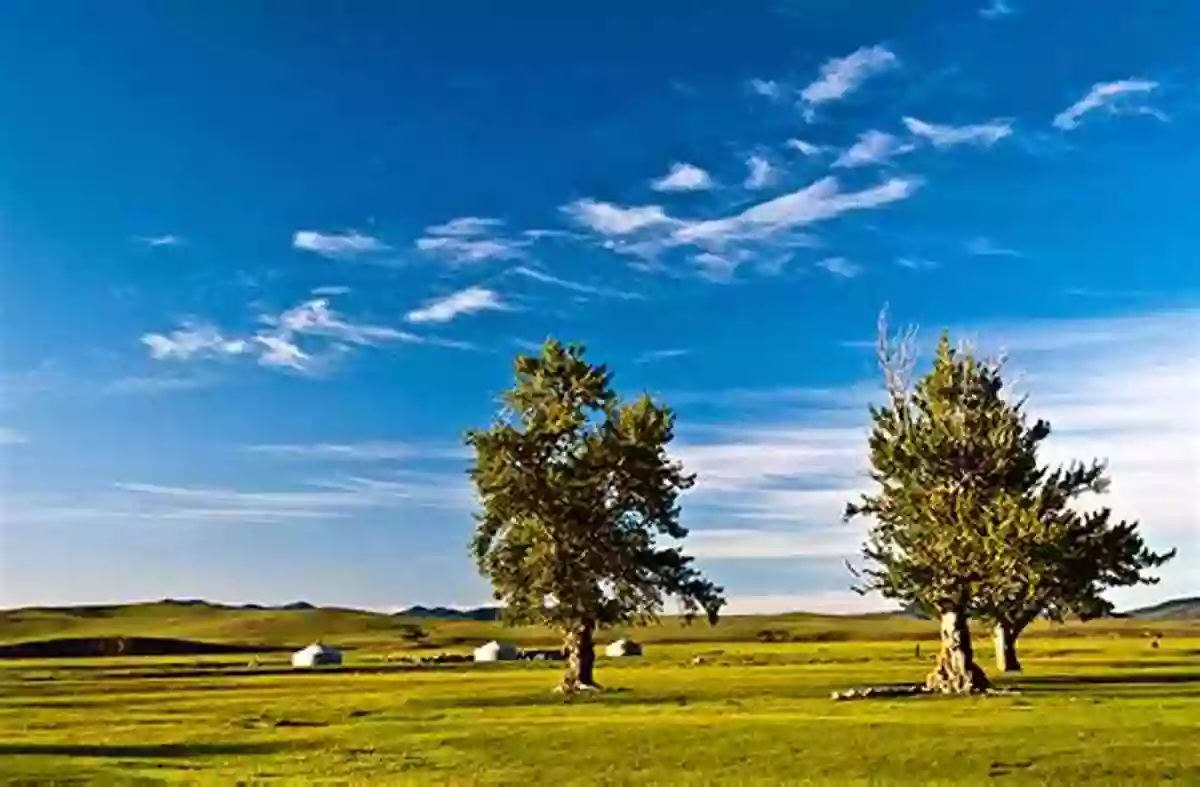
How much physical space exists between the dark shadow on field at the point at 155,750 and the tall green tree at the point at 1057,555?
44299 mm

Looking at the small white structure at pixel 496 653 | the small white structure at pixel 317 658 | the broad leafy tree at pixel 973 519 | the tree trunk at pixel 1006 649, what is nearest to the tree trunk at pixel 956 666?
the broad leafy tree at pixel 973 519

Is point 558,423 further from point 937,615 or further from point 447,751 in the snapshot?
point 447,751

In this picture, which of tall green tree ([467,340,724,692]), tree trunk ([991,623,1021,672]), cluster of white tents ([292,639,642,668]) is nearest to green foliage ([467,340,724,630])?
tall green tree ([467,340,724,692])

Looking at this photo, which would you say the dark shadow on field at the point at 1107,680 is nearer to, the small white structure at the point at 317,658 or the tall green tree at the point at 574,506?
the tall green tree at the point at 574,506

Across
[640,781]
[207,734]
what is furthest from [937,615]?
[640,781]

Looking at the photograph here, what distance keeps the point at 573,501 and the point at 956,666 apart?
81.9 feet

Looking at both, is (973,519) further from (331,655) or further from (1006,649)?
(331,655)

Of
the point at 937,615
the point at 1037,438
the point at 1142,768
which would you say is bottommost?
the point at 1142,768

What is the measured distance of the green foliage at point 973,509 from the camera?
3255 inches

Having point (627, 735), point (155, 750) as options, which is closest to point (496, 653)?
point (155, 750)

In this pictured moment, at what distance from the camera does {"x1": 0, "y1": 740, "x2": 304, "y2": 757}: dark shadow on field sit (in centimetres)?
5016

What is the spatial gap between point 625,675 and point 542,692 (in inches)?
1280

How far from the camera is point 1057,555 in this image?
269 ft

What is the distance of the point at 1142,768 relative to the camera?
39062mm
